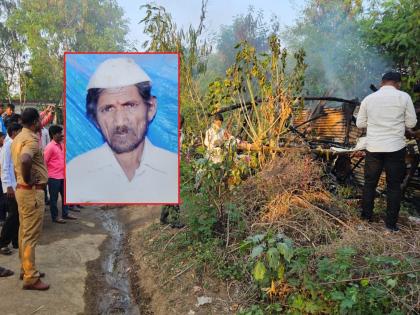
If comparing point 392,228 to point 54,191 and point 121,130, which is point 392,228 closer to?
point 121,130

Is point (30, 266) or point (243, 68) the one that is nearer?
point (30, 266)

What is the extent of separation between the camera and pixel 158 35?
17.7 ft

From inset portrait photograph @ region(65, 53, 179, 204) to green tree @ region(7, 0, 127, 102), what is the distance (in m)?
21.7

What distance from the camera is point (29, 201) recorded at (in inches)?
151

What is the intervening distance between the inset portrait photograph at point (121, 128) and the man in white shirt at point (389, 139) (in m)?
2.22

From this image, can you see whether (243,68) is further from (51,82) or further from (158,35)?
(51,82)

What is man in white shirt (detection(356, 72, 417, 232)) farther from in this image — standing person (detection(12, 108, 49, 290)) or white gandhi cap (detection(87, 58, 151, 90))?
standing person (detection(12, 108, 49, 290))

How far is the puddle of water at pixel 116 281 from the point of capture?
4.05 metres

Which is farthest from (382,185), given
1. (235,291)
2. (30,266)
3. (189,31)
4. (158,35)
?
(30,266)

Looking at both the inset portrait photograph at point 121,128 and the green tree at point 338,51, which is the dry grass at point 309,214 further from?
the green tree at point 338,51

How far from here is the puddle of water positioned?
4.05 metres

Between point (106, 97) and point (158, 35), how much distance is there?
2.16 meters

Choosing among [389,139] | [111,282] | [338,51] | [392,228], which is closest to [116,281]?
[111,282]

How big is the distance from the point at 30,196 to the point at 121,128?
1.20m
